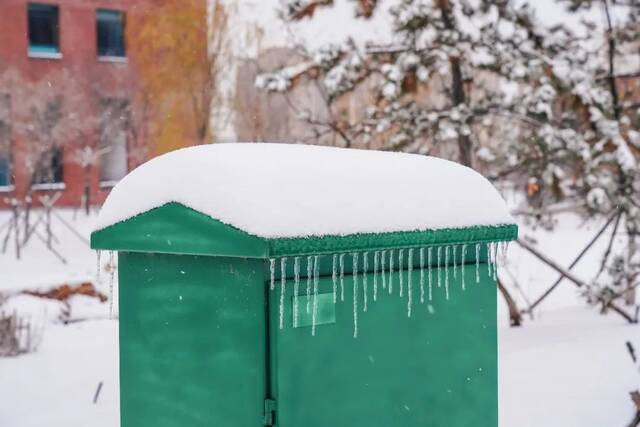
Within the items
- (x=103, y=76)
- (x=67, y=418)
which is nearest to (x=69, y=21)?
(x=103, y=76)

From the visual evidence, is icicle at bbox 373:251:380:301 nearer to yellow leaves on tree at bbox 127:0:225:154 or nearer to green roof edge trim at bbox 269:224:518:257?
green roof edge trim at bbox 269:224:518:257

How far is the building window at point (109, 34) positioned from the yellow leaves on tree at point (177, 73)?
3623 mm

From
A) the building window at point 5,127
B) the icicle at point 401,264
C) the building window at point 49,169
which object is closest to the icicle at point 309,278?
the icicle at point 401,264

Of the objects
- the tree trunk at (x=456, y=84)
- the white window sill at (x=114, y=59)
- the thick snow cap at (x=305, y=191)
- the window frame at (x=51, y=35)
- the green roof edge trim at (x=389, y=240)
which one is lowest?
the green roof edge trim at (x=389, y=240)

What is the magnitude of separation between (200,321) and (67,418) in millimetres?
3772

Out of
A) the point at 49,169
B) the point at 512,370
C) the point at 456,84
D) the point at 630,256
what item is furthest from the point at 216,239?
the point at 49,169

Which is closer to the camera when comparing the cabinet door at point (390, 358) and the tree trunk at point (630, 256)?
the cabinet door at point (390, 358)

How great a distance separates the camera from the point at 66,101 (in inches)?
755

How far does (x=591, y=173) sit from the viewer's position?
Result: 27.7 feet

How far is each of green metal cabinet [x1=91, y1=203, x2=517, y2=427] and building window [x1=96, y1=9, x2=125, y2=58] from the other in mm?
21973

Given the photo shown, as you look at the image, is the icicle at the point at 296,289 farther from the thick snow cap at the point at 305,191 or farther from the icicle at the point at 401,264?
the icicle at the point at 401,264

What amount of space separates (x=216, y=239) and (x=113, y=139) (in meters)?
19.7

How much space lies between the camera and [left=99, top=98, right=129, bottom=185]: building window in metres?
20.7

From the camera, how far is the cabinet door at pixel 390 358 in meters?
2.53
